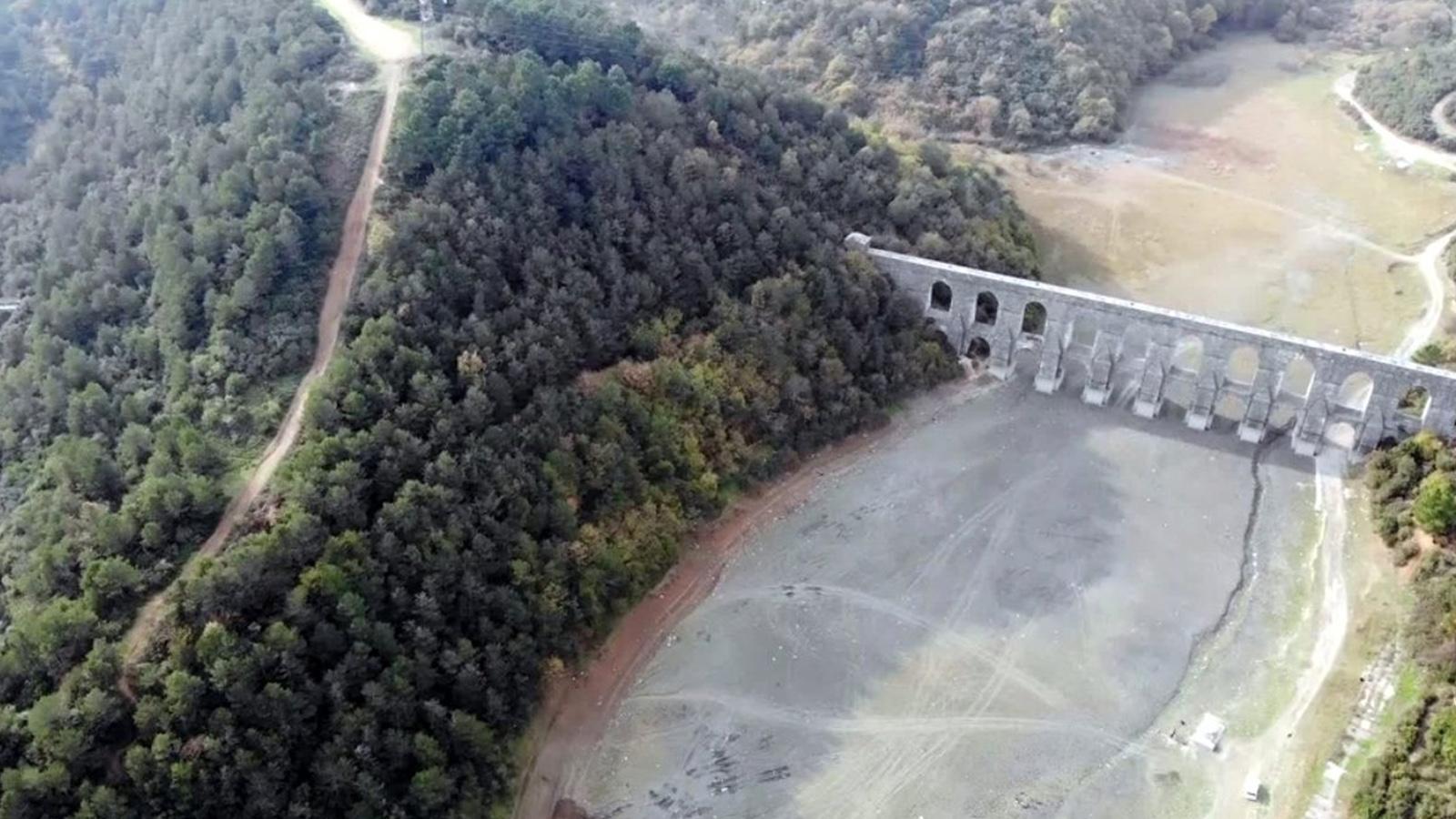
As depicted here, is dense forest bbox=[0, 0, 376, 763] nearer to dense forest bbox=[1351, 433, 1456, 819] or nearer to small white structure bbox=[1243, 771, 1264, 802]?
small white structure bbox=[1243, 771, 1264, 802]

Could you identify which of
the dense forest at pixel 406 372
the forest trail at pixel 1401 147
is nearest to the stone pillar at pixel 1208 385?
the dense forest at pixel 406 372

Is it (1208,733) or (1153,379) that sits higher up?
(1153,379)

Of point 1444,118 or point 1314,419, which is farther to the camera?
point 1444,118

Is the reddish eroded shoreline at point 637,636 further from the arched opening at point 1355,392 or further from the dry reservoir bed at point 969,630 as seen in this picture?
the arched opening at point 1355,392

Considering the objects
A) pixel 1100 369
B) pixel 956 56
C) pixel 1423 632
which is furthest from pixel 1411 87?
pixel 1423 632

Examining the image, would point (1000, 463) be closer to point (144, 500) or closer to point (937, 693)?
point (937, 693)

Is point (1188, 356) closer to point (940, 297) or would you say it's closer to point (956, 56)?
point (940, 297)

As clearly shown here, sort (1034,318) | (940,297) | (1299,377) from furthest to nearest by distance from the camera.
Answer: (1034,318) < (940,297) < (1299,377)
